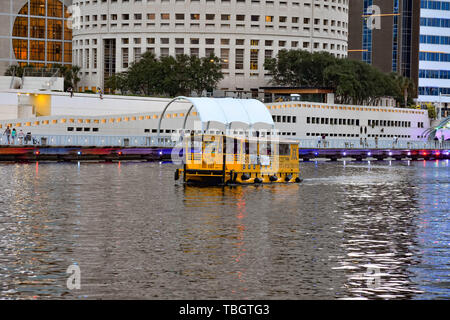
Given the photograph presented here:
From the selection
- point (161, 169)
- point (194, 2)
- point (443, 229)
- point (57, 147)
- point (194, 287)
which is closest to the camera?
point (194, 287)

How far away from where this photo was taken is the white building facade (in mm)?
168625

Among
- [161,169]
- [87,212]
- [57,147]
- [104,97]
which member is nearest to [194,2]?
[104,97]

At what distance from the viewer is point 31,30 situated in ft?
643

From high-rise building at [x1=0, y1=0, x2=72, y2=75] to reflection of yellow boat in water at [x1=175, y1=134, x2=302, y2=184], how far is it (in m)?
143

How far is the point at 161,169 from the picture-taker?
248ft

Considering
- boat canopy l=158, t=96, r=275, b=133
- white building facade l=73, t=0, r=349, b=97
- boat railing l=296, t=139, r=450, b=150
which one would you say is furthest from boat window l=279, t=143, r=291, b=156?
white building facade l=73, t=0, r=349, b=97

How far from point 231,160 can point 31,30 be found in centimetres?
14825

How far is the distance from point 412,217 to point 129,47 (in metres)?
135

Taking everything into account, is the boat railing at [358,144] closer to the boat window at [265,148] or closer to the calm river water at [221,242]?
the boat window at [265,148]

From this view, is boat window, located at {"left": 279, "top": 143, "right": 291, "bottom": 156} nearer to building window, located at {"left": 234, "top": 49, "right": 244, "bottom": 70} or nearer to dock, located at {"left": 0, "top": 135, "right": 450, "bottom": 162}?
dock, located at {"left": 0, "top": 135, "right": 450, "bottom": 162}

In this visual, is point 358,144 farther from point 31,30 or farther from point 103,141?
point 31,30

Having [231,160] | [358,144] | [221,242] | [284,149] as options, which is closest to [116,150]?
[284,149]
